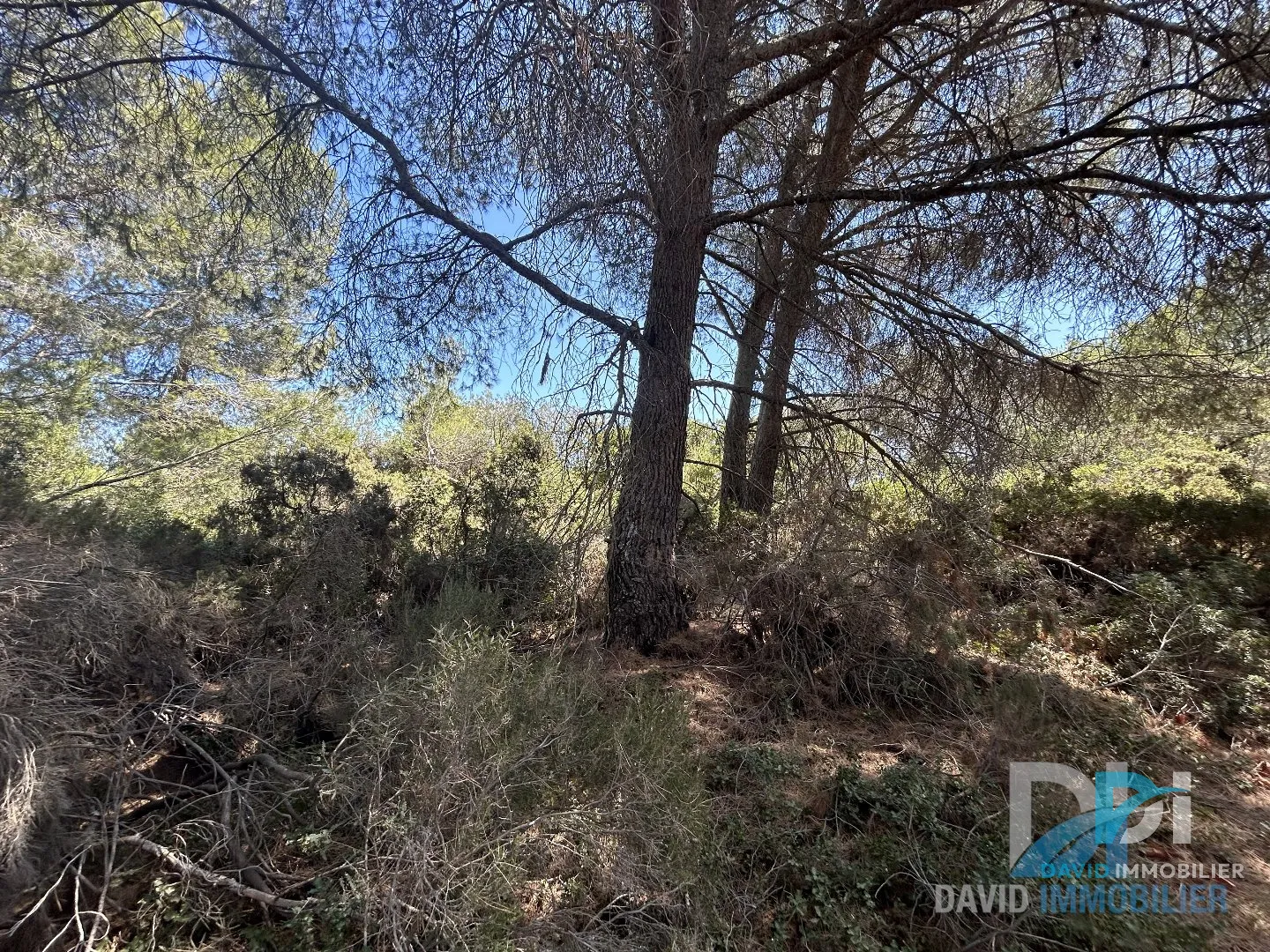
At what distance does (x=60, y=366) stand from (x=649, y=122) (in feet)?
27.0

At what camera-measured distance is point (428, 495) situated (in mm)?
5895

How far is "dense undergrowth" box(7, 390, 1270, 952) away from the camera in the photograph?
211cm

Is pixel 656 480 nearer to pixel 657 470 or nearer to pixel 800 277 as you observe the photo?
pixel 657 470

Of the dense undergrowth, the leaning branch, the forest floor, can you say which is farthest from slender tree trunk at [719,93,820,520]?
the leaning branch

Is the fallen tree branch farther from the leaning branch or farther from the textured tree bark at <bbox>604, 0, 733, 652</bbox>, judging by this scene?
the leaning branch

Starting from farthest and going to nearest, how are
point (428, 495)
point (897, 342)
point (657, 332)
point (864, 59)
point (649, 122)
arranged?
point (428, 495), point (897, 342), point (657, 332), point (864, 59), point (649, 122)

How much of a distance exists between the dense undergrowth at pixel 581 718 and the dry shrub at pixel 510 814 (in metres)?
0.02

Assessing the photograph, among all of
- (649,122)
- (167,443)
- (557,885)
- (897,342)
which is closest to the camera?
(557,885)

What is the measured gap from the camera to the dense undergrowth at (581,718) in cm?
211

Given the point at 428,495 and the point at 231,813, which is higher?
the point at 428,495

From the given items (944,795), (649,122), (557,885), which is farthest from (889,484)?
(557,885)

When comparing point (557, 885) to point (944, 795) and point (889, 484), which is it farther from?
point (889, 484)

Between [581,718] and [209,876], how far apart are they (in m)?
1.67

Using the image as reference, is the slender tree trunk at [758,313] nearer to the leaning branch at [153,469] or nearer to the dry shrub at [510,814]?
the dry shrub at [510,814]
